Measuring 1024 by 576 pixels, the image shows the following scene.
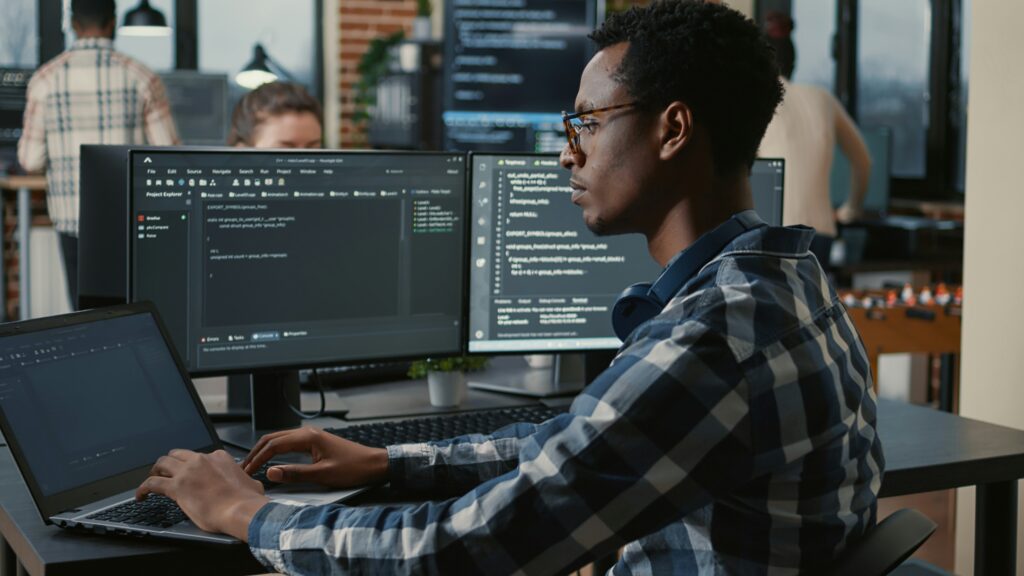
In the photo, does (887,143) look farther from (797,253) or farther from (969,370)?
(797,253)

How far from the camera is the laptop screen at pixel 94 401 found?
1.45m

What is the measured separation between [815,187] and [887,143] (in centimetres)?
158

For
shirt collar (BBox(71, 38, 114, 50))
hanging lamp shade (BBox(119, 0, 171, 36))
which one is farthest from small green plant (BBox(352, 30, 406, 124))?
shirt collar (BBox(71, 38, 114, 50))

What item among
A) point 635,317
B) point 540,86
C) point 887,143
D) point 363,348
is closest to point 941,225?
point 887,143

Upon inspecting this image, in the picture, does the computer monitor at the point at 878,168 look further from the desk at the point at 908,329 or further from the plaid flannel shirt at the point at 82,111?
the plaid flannel shirt at the point at 82,111

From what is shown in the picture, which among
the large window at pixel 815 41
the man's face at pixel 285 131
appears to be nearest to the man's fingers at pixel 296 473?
the man's face at pixel 285 131

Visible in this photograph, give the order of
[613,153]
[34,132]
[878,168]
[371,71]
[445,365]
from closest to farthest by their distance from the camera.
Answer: [613,153] → [445,365] → [34,132] → [878,168] → [371,71]

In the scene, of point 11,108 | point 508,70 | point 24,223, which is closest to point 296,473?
point 24,223

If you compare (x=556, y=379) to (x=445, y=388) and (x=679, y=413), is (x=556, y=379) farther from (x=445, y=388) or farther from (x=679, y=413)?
(x=679, y=413)

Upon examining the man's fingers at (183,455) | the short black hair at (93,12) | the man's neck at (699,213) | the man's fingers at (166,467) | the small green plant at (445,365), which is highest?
the short black hair at (93,12)

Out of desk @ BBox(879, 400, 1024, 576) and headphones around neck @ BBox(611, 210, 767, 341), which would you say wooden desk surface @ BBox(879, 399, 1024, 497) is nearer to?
desk @ BBox(879, 400, 1024, 576)

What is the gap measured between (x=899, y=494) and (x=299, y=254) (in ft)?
3.07

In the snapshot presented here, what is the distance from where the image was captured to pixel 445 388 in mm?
2082

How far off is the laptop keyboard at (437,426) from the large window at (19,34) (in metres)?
5.10
